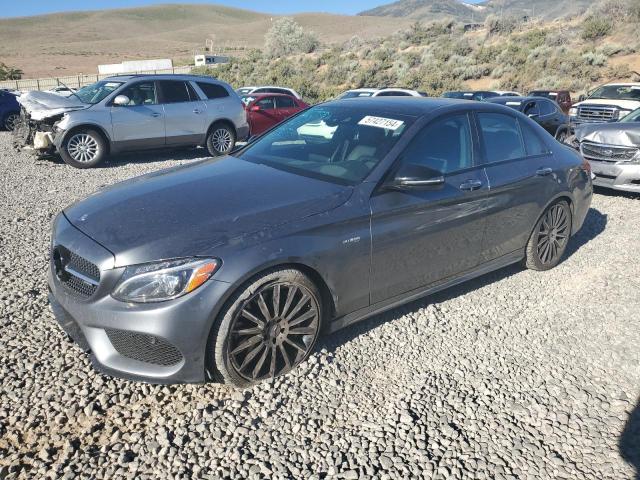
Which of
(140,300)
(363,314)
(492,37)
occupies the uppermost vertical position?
(492,37)

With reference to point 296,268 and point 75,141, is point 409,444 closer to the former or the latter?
point 296,268

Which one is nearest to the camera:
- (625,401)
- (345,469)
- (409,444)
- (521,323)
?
(345,469)

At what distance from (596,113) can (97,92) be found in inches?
514

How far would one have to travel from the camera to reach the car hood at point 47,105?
9.40 m

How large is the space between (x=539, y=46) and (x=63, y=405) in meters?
34.8

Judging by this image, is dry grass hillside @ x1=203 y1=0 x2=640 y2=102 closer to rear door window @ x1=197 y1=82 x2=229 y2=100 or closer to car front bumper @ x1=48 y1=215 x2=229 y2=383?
rear door window @ x1=197 y1=82 x2=229 y2=100

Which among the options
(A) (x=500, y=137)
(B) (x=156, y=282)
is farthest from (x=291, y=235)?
(A) (x=500, y=137)

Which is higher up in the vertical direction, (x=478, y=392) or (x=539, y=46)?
(x=539, y=46)

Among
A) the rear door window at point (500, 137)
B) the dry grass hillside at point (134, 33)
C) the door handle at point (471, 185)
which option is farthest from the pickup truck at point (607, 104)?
the dry grass hillside at point (134, 33)

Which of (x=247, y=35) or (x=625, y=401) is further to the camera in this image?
(x=247, y=35)

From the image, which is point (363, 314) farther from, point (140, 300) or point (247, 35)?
point (247, 35)

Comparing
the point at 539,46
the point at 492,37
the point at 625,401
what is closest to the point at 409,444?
the point at 625,401

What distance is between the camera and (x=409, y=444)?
Result: 2691mm

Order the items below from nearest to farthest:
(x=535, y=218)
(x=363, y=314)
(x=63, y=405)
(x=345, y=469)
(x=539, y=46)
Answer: (x=345, y=469), (x=63, y=405), (x=363, y=314), (x=535, y=218), (x=539, y=46)
